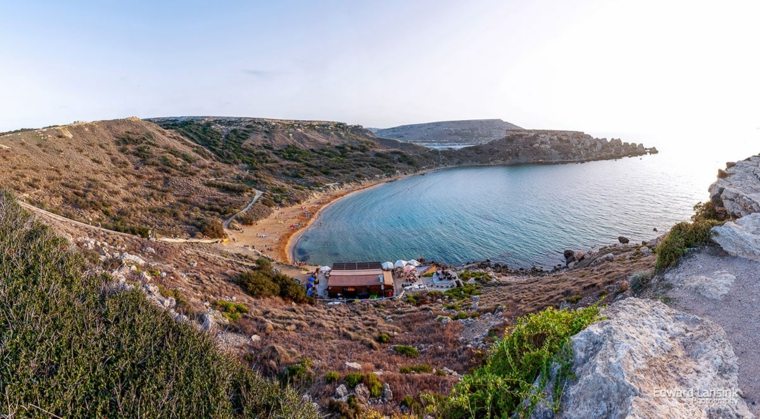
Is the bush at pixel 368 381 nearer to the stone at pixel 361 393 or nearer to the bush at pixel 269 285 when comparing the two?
Result: the stone at pixel 361 393

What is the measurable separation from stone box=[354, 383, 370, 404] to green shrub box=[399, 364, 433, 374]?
212 cm

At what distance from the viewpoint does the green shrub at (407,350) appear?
43.4ft

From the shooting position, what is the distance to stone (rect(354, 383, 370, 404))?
8699 millimetres

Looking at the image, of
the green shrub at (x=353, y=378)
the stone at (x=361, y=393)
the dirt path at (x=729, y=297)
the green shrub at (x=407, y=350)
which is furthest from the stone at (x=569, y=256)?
the stone at (x=361, y=393)

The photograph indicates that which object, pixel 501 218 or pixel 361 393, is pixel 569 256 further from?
pixel 361 393

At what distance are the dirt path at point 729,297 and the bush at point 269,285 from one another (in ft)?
60.5

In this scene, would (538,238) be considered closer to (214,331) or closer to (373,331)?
(373,331)

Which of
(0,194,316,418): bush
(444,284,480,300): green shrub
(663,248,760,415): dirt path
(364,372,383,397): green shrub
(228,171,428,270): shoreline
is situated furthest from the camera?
(228,171,428,270): shoreline

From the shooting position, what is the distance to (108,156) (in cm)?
4728

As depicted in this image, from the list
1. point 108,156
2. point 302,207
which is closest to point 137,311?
point 302,207

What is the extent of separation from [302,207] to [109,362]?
47.3m

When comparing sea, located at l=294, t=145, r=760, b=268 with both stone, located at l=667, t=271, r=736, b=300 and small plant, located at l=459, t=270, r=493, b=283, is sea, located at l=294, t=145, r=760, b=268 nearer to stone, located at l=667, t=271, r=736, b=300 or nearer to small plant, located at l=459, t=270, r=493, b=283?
small plant, located at l=459, t=270, r=493, b=283

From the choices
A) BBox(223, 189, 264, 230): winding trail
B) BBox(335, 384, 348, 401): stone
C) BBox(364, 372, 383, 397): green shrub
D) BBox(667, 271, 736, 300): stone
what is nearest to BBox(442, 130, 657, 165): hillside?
BBox(223, 189, 264, 230): winding trail

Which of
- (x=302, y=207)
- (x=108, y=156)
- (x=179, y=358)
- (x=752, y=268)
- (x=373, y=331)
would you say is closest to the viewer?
(x=179, y=358)
